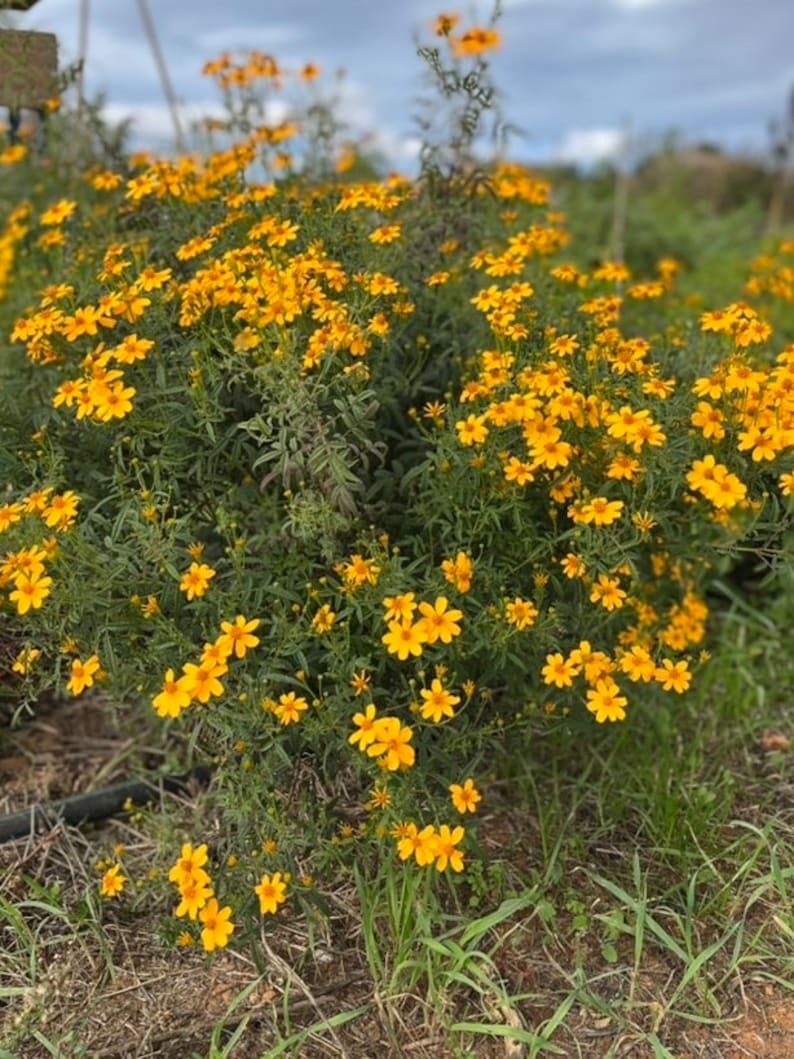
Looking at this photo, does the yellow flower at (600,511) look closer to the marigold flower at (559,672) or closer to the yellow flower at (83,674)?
the marigold flower at (559,672)

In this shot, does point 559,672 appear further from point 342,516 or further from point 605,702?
point 342,516

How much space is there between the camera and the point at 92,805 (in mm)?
2549

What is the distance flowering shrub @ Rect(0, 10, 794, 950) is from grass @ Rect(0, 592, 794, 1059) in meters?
0.15

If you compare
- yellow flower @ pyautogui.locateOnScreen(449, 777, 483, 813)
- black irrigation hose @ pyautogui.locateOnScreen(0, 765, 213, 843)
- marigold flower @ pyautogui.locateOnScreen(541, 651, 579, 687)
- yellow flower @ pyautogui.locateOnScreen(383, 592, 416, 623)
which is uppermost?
yellow flower @ pyautogui.locateOnScreen(383, 592, 416, 623)

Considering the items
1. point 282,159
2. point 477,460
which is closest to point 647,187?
point 282,159

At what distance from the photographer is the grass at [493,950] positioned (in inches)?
77.6

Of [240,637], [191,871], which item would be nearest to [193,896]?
[191,871]

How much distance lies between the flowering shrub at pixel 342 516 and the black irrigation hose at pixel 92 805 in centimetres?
31

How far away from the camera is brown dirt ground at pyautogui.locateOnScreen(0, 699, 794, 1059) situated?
1.96 m

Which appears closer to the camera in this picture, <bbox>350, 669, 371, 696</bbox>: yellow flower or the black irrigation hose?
<bbox>350, 669, 371, 696</bbox>: yellow flower

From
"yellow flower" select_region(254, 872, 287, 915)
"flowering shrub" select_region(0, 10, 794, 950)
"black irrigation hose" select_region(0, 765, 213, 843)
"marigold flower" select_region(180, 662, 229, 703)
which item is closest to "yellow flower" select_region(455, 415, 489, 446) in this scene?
"flowering shrub" select_region(0, 10, 794, 950)

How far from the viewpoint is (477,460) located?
6.44ft

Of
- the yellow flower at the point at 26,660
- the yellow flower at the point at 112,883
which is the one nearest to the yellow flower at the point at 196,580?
the yellow flower at the point at 26,660

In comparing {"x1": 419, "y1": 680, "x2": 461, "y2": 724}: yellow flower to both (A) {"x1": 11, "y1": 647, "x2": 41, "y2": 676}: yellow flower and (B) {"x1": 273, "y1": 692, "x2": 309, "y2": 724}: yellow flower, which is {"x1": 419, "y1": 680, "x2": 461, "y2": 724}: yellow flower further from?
(A) {"x1": 11, "y1": 647, "x2": 41, "y2": 676}: yellow flower
